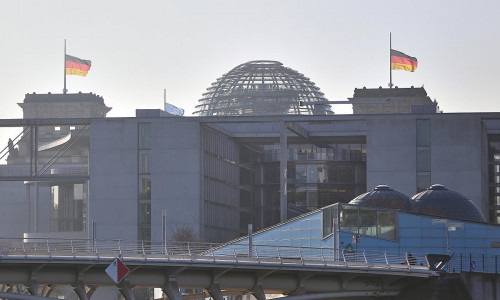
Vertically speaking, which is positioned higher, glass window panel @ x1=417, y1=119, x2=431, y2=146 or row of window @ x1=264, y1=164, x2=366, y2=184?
glass window panel @ x1=417, y1=119, x2=431, y2=146

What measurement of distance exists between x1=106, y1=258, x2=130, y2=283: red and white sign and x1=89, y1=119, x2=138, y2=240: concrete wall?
83951 millimetres

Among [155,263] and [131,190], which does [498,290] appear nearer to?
[155,263]

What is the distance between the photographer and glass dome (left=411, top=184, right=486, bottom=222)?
4911 inches

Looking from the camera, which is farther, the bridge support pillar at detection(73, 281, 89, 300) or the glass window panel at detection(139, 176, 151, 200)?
the glass window panel at detection(139, 176, 151, 200)

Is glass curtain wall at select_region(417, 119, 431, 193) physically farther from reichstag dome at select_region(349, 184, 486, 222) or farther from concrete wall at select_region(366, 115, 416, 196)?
reichstag dome at select_region(349, 184, 486, 222)

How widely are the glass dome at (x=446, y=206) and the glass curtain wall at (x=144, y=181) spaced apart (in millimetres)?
38735

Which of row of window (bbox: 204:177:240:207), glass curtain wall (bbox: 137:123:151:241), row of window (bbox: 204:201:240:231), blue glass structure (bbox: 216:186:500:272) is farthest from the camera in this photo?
row of window (bbox: 204:177:240:207)

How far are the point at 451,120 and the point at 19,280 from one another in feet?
285

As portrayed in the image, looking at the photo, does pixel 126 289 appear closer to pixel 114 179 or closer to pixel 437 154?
pixel 114 179

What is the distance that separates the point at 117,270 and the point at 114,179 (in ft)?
281

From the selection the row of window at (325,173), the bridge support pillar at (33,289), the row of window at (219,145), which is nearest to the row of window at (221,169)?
the row of window at (219,145)

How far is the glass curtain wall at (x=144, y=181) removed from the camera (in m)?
159

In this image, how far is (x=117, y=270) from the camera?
74.5m

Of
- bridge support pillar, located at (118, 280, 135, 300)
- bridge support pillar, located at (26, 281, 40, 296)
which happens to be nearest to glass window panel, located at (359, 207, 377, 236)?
bridge support pillar, located at (118, 280, 135, 300)
